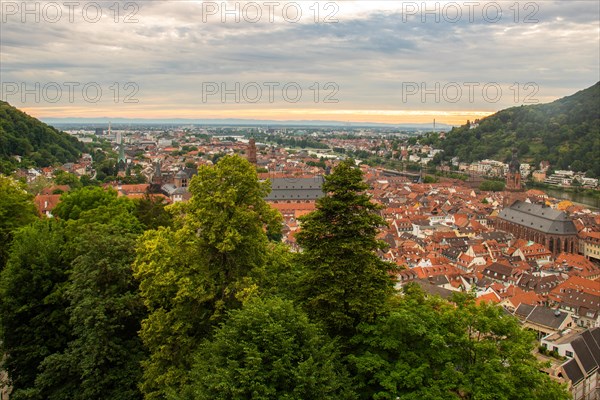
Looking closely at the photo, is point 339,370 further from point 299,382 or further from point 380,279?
point 380,279

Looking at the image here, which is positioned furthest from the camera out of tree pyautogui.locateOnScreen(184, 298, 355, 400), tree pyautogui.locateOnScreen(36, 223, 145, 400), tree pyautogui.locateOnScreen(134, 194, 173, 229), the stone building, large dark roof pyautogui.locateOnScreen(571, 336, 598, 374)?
the stone building

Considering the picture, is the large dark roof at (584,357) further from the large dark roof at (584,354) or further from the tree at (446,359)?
the tree at (446,359)

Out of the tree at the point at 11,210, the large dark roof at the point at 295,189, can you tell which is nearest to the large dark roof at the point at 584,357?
the tree at the point at 11,210

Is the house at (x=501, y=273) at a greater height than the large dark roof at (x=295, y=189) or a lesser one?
lesser

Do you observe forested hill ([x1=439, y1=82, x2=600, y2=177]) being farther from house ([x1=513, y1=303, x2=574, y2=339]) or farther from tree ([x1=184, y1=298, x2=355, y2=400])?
tree ([x1=184, y1=298, x2=355, y2=400])

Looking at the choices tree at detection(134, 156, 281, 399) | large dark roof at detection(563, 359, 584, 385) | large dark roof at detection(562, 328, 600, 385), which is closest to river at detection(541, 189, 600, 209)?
large dark roof at detection(562, 328, 600, 385)
